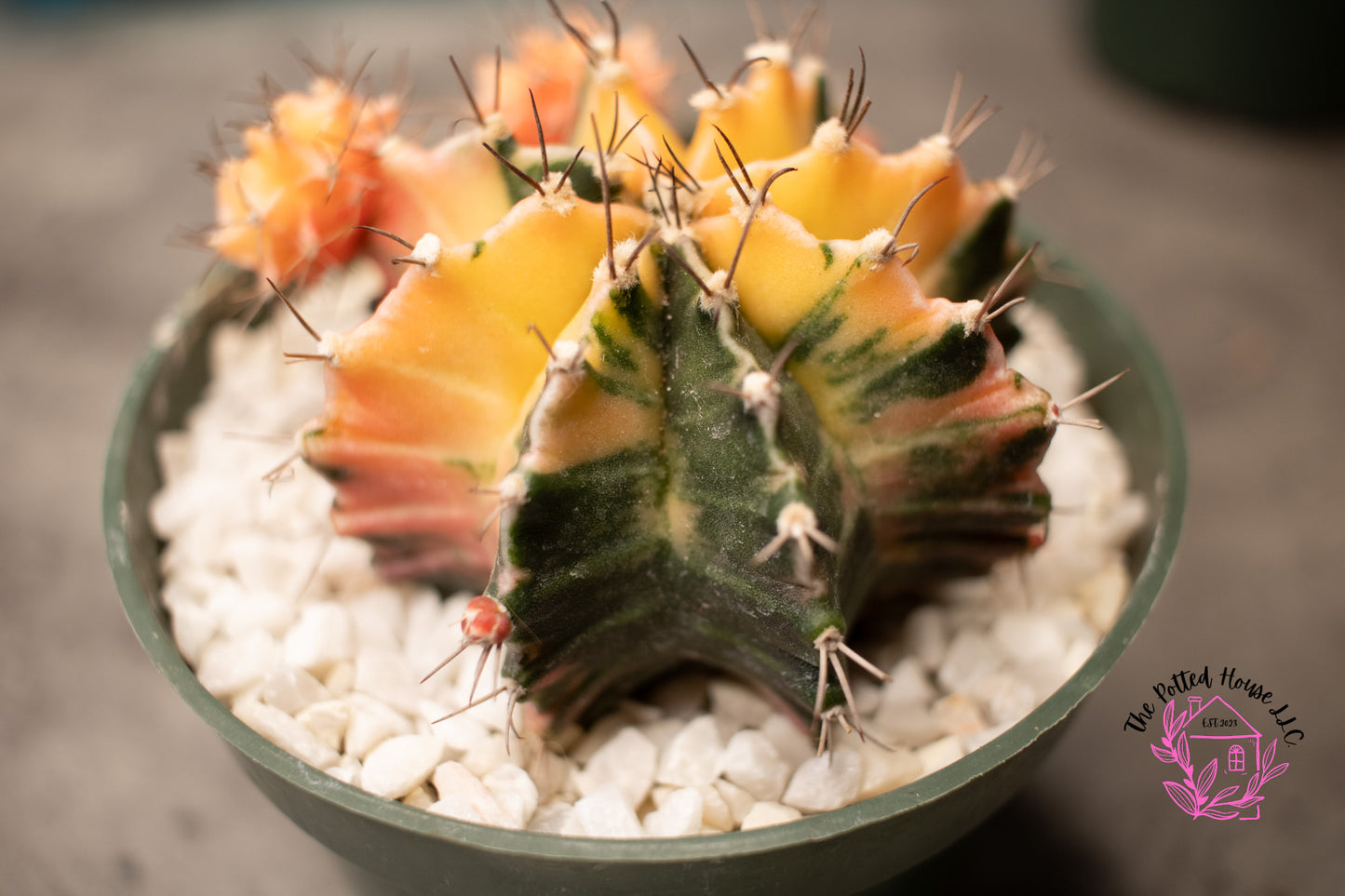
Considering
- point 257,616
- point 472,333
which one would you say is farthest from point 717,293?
point 257,616

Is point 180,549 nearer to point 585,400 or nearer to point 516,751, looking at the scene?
point 516,751

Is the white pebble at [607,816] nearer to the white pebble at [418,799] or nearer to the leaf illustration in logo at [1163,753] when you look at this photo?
the white pebble at [418,799]

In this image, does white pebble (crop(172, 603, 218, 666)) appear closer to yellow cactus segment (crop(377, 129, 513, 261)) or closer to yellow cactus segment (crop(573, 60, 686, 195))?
yellow cactus segment (crop(377, 129, 513, 261))

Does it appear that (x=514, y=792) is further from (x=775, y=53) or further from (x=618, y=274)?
(x=775, y=53)

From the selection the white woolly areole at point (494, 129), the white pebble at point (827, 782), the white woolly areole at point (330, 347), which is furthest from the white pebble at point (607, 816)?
the white woolly areole at point (494, 129)

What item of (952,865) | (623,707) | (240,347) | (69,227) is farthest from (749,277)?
(69,227)
